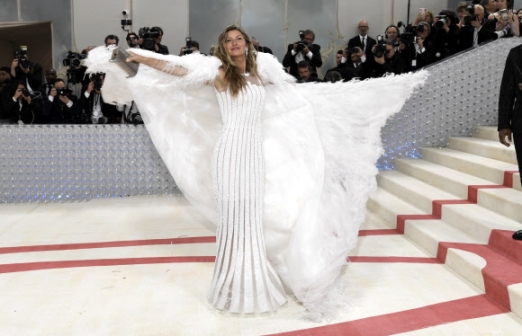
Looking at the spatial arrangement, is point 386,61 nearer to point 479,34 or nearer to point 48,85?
point 479,34

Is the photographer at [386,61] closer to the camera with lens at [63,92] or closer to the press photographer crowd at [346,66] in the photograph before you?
the press photographer crowd at [346,66]

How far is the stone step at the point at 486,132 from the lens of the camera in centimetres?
599

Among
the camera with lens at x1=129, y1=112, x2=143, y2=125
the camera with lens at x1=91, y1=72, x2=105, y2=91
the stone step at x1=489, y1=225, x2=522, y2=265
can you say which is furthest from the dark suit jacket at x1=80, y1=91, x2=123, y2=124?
the stone step at x1=489, y1=225, x2=522, y2=265

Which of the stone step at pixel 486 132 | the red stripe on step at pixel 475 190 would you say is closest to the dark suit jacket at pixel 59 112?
the red stripe on step at pixel 475 190

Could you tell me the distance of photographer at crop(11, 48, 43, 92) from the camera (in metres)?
7.52

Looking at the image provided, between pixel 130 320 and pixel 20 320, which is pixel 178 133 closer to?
pixel 130 320

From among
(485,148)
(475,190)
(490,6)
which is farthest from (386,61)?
(475,190)

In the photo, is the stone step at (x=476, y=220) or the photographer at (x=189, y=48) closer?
the stone step at (x=476, y=220)

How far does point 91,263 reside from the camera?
4.20m

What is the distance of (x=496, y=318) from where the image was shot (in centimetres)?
309

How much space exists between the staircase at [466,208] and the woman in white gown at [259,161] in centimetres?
94

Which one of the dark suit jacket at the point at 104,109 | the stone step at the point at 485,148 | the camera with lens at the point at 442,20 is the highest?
the camera with lens at the point at 442,20

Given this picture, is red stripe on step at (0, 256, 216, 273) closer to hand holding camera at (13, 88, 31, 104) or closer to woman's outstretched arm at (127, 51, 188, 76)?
woman's outstretched arm at (127, 51, 188, 76)

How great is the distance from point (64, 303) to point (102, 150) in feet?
10.9
